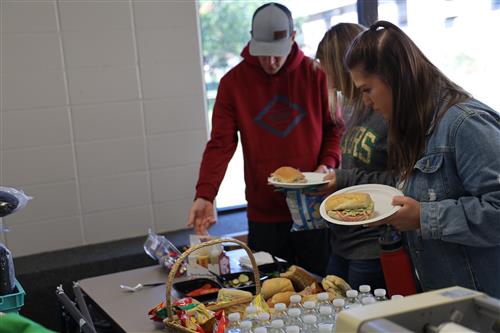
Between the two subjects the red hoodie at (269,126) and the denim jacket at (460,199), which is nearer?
the denim jacket at (460,199)

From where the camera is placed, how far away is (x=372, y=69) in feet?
6.03

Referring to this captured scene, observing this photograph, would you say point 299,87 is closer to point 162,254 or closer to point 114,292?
point 162,254

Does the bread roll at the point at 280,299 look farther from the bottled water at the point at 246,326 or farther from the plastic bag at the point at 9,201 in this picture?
the plastic bag at the point at 9,201

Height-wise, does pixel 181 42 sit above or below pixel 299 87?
above

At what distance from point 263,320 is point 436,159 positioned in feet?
2.20

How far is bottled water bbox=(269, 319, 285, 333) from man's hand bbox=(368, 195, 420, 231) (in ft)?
1.38

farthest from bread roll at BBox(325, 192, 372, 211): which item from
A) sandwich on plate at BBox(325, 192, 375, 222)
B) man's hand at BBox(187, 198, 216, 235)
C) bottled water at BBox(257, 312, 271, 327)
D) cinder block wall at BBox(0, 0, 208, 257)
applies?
cinder block wall at BBox(0, 0, 208, 257)

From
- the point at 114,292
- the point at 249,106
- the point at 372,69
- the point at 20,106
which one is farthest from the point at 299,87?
the point at 20,106

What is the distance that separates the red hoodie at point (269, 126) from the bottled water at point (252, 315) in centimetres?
111

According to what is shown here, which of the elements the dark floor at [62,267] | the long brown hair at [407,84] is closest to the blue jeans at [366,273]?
the long brown hair at [407,84]

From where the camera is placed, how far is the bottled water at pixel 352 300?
1.66 meters

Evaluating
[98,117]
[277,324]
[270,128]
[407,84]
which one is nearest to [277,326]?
[277,324]

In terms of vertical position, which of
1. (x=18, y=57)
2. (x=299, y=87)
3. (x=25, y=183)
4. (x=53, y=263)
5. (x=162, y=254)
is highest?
(x=18, y=57)

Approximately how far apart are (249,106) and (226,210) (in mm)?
1346
